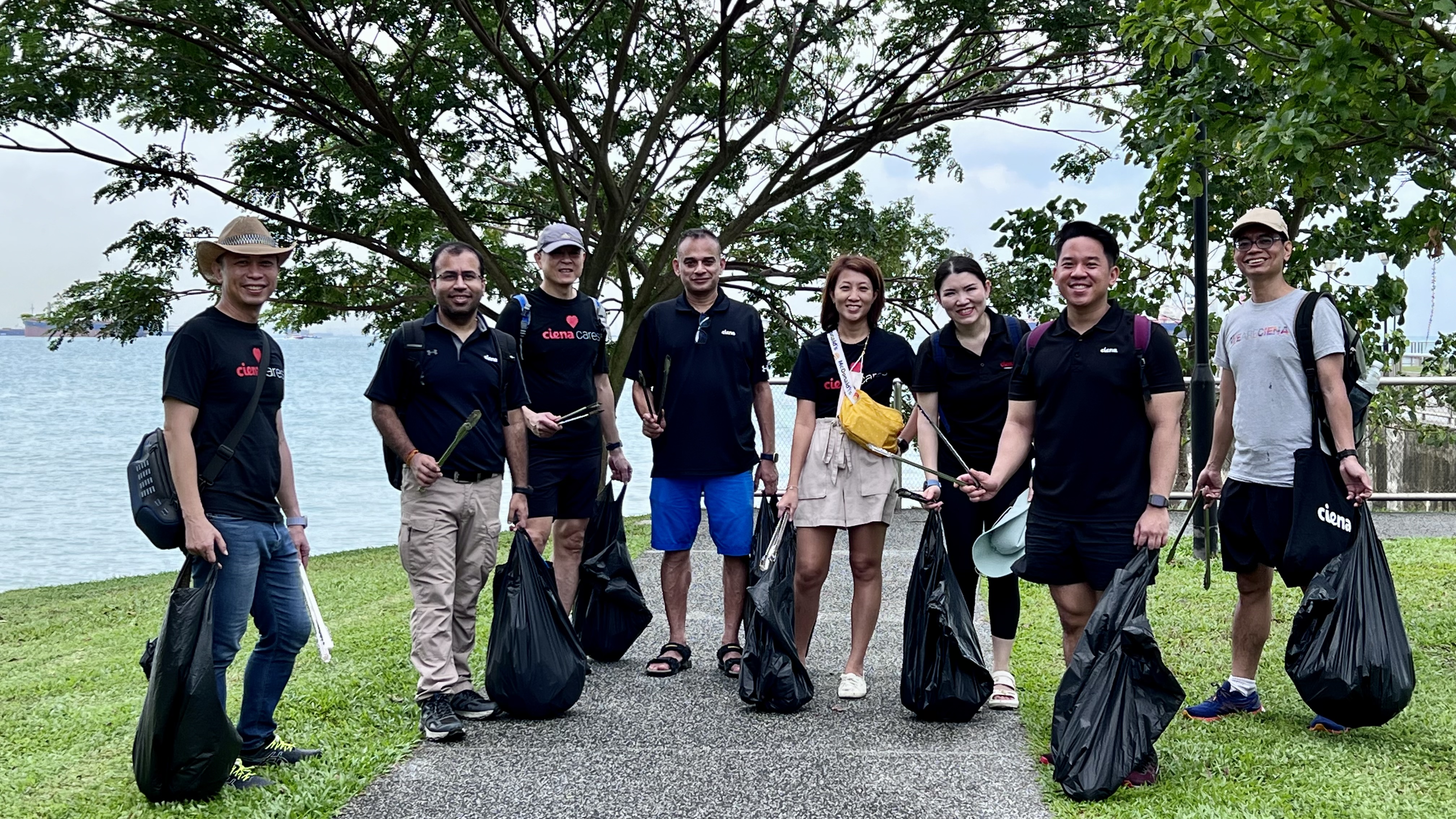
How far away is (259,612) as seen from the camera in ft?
13.9

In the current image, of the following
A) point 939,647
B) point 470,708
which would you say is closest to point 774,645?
point 939,647

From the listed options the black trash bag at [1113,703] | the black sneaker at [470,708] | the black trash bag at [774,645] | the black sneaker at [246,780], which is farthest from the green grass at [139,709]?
the black trash bag at [1113,703]

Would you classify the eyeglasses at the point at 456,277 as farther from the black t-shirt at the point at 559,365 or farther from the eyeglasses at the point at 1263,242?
the eyeglasses at the point at 1263,242

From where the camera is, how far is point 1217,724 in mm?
4742

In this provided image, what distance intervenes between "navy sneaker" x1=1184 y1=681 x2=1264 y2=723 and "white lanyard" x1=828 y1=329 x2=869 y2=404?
181cm

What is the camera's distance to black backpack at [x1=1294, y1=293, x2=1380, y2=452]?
4.48m

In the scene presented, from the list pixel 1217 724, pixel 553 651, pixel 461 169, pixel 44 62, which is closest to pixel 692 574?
pixel 553 651

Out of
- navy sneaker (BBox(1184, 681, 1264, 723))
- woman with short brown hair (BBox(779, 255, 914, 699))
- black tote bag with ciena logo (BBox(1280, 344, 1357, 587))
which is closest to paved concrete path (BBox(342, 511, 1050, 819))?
woman with short brown hair (BBox(779, 255, 914, 699))

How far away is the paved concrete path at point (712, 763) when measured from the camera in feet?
13.0

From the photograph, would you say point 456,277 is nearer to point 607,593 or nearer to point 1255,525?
point 607,593

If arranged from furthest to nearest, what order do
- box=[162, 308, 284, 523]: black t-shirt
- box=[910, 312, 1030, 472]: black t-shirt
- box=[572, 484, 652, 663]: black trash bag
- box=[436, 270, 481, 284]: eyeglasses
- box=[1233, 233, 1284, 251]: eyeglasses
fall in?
box=[572, 484, 652, 663]: black trash bag
box=[910, 312, 1030, 472]: black t-shirt
box=[436, 270, 481, 284]: eyeglasses
box=[1233, 233, 1284, 251]: eyeglasses
box=[162, 308, 284, 523]: black t-shirt

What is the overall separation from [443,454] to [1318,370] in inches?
128

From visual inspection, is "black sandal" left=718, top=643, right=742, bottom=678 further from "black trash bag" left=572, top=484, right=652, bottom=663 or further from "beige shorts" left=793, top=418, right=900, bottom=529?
"beige shorts" left=793, top=418, right=900, bottom=529

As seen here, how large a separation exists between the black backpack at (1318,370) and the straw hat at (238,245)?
11.7ft
